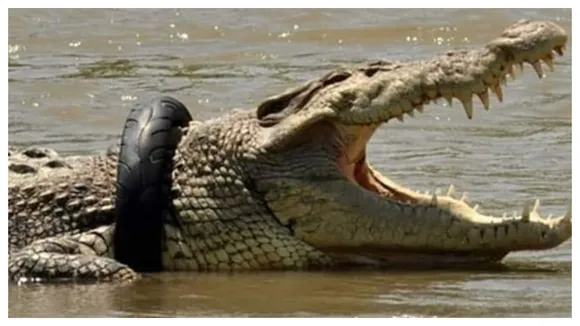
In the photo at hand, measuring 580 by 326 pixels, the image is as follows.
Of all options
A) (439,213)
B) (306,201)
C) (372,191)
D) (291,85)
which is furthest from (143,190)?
(291,85)

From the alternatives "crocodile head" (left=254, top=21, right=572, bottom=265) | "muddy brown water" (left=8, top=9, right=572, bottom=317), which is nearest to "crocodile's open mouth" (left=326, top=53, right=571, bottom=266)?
"crocodile head" (left=254, top=21, right=572, bottom=265)

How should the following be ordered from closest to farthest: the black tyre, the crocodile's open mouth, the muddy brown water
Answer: the muddy brown water, the crocodile's open mouth, the black tyre

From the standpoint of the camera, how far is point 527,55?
6.80 m

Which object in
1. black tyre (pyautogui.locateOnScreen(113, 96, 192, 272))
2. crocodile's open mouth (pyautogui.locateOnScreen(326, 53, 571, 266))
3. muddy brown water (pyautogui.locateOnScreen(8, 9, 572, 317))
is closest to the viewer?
muddy brown water (pyautogui.locateOnScreen(8, 9, 572, 317))

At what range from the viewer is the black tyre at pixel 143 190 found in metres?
7.00

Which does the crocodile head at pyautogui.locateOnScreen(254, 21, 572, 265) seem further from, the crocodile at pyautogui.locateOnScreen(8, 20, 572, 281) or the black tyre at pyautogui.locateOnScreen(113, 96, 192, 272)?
the black tyre at pyautogui.locateOnScreen(113, 96, 192, 272)

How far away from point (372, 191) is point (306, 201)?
1.25 ft

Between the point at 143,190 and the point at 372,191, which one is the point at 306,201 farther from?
the point at 143,190

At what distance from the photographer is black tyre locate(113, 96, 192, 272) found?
700 cm

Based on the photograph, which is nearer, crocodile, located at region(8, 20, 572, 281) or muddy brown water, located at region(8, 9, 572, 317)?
muddy brown water, located at region(8, 9, 572, 317)

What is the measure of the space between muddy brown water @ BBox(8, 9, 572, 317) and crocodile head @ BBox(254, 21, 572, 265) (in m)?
0.15

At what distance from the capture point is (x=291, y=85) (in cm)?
1211

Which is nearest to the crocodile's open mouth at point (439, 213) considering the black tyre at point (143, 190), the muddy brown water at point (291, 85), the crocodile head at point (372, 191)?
the crocodile head at point (372, 191)

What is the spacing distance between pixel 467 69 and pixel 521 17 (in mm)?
8489
